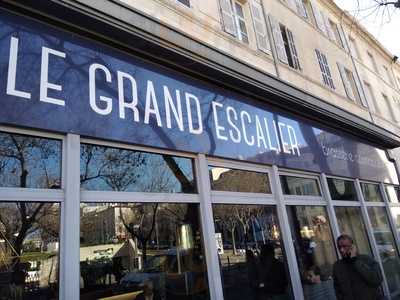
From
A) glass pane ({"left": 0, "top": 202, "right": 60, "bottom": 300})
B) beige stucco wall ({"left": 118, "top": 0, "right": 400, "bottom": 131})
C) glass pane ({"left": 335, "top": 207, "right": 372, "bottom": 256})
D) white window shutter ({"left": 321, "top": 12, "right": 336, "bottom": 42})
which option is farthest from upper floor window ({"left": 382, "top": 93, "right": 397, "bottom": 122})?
glass pane ({"left": 0, "top": 202, "right": 60, "bottom": 300})

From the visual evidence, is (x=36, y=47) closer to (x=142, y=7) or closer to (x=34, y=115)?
(x=34, y=115)

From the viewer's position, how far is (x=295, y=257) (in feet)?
16.6

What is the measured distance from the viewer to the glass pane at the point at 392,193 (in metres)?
9.52

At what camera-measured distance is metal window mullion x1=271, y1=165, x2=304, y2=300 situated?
4848 mm

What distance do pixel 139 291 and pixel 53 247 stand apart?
3.37ft

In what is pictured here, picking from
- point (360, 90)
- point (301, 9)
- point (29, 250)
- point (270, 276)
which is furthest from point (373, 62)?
point (29, 250)

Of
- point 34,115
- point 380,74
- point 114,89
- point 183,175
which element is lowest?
point 183,175

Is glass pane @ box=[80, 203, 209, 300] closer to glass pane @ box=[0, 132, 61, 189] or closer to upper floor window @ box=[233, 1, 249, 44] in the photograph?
glass pane @ box=[0, 132, 61, 189]

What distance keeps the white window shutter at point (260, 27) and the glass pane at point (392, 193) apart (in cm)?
590

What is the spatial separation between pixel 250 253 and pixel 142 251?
1810 mm

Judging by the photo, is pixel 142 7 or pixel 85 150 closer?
pixel 85 150

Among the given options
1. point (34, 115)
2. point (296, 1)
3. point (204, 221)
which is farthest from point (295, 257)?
point (296, 1)

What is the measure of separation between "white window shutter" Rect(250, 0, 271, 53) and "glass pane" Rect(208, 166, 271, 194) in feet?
10.3

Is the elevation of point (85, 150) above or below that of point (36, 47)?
below
